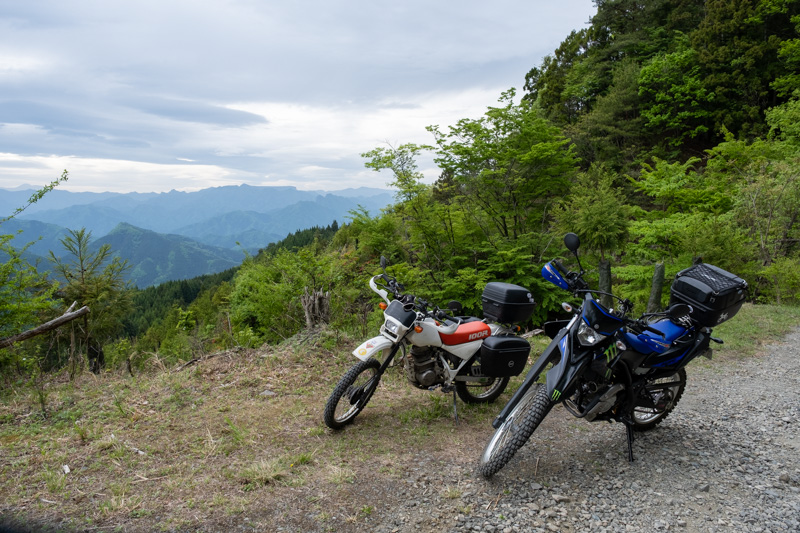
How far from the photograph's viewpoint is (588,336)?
296cm

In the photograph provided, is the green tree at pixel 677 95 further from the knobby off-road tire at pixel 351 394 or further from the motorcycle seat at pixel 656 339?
the knobby off-road tire at pixel 351 394

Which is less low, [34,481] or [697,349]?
[697,349]

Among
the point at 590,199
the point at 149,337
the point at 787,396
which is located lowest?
the point at 149,337

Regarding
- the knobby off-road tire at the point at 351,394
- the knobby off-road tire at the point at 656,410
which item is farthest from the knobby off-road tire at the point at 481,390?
the knobby off-road tire at the point at 656,410

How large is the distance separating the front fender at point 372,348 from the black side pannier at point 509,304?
1107 mm

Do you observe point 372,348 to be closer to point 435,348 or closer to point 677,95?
point 435,348

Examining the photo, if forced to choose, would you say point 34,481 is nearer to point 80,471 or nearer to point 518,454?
point 80,471

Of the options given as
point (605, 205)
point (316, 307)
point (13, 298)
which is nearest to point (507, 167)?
point (605, 205)

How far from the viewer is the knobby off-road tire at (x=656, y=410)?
348cm

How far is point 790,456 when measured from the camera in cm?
324

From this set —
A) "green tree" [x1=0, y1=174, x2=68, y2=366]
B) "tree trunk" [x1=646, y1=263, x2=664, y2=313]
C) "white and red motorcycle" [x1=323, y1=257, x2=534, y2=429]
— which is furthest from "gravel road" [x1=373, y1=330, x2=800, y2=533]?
"green tree" [x1=0, y1=174, x2=68, y2=366]

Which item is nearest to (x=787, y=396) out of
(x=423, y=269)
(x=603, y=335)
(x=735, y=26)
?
(x=603, y=335)

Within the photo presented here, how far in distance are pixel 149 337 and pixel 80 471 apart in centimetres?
4762

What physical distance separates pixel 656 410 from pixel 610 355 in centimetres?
95
